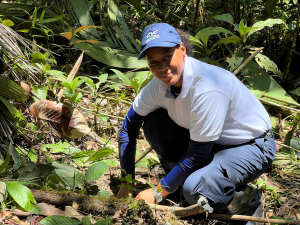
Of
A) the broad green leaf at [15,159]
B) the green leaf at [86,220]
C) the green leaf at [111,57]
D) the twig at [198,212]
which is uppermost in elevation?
the green leaf at [111,57]

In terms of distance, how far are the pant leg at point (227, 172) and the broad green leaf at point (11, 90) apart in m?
1.26

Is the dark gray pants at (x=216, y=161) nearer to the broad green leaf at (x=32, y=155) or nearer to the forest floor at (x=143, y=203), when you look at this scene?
the forest floor at (x=143, y=203)

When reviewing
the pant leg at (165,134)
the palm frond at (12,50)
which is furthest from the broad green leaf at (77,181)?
the palm frond at (12,50)

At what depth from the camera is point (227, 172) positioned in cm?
194

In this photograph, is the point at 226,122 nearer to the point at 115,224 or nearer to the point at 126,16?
the point at 115,224

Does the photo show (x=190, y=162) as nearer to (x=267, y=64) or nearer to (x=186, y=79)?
(x=186, y=79)

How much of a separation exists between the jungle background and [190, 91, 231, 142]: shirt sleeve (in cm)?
47

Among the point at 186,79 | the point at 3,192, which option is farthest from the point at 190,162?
the point at 3,192

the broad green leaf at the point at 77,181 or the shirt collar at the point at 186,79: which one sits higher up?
the shirt collar at the point at 186,79

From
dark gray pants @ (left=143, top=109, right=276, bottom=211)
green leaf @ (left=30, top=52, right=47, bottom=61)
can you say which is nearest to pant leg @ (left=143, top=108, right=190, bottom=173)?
dark gray pants @ (left=143, top=109, right=276, bottom=211)

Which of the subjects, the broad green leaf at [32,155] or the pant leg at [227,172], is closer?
the pant leg at [227,172]

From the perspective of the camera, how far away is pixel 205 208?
1.86m

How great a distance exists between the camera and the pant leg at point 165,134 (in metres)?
2.20

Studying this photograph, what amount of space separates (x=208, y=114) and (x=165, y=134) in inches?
20.0
